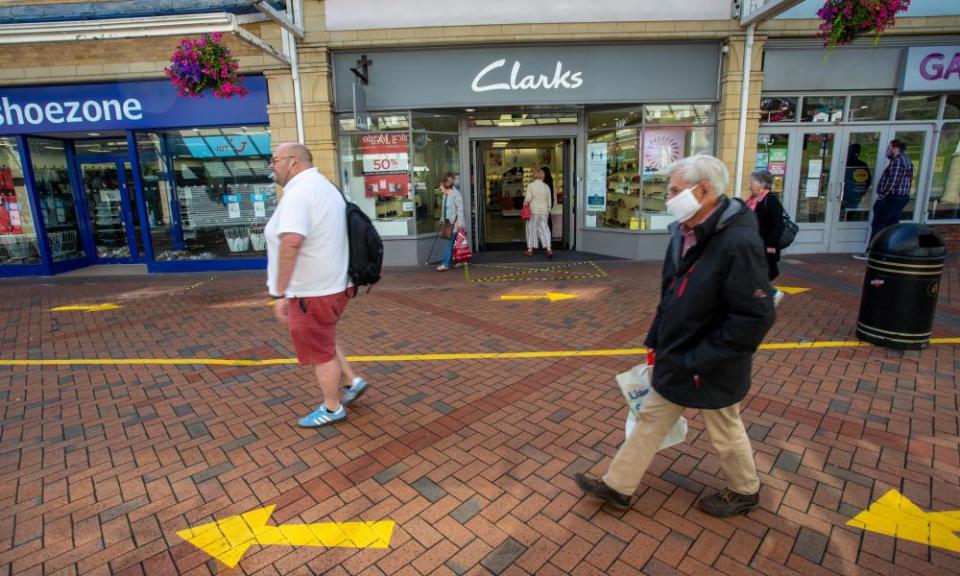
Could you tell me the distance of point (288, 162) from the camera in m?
3.31

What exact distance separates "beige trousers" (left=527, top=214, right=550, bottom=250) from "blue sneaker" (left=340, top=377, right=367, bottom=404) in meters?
6.85

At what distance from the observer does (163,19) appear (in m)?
7.59

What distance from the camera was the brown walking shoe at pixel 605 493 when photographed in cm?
270

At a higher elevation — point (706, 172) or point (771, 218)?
point (706, 172)

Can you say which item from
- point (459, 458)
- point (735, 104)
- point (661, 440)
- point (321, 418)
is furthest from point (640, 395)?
point (735, 104)

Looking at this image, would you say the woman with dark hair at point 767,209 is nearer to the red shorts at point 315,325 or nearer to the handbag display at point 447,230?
the red shorts at point 315,325

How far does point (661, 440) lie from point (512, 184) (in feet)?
38.1

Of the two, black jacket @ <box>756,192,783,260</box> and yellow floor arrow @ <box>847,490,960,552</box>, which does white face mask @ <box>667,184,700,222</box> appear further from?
black jacket @ <box>756,192,783,260</box>

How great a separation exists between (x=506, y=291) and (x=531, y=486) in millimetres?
4956

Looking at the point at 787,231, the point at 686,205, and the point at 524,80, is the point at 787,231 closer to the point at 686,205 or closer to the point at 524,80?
the point at 686,205

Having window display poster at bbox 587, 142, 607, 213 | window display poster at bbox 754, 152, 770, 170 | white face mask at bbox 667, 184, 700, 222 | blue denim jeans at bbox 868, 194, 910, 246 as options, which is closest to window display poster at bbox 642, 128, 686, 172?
window display poster at bbox 587, 142, 607, 213

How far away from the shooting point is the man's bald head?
3.31m

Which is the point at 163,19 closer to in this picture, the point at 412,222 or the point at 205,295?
the point at 205,295

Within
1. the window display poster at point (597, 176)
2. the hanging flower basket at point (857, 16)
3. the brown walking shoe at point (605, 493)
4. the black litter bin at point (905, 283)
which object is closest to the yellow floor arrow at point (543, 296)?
the black litter bin at point (905, 283)
